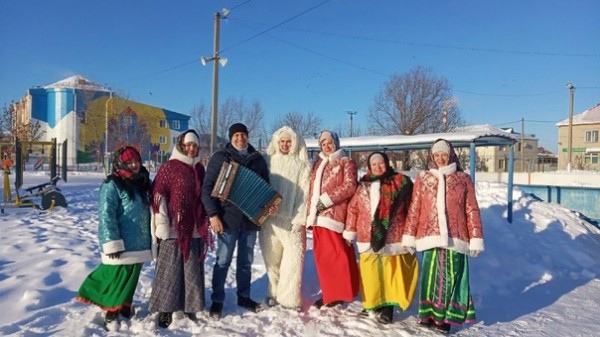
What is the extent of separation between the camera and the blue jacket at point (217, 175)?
153 inches

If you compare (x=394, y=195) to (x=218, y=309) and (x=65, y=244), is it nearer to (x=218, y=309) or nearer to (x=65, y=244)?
(x=218, y=309)

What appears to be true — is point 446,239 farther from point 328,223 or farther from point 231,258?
Result: point 231,258

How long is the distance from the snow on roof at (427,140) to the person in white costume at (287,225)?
5.17 m

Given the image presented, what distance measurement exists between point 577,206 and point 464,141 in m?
5.00

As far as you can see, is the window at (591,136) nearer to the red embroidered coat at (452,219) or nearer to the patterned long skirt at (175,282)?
the red embroidered coat at (452,219)

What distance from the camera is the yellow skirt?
4.04 m

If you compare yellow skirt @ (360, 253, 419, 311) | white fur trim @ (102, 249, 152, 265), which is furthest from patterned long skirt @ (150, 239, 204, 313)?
yellow skirt @ (360, 253, 419, 311)

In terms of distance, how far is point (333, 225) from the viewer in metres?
4.27

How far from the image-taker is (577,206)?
36.7 feet

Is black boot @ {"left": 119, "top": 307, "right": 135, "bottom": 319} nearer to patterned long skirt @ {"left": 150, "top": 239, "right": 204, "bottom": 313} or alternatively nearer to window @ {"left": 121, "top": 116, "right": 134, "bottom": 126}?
patterned long skirt @ {"left": 150, "top": 239, "right": 204, "bottom": 313}

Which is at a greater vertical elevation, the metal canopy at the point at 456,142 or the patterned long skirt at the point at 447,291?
the metal canopy at the point at 456,142

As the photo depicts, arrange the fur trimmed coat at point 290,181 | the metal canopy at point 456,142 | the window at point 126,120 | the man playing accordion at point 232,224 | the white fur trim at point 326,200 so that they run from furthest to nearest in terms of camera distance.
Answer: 1. the window at point 126,120
2. the metal canopy at point 456,142
3. the fur trimmed coat at point 290,181
4. the white fur trim at point 326,200
5. the man playing accordion at point 232,224

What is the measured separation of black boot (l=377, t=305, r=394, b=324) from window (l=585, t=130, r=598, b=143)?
164 ft

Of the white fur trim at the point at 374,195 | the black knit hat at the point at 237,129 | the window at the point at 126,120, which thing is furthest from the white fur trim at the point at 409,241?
the window at the point at 126,120
